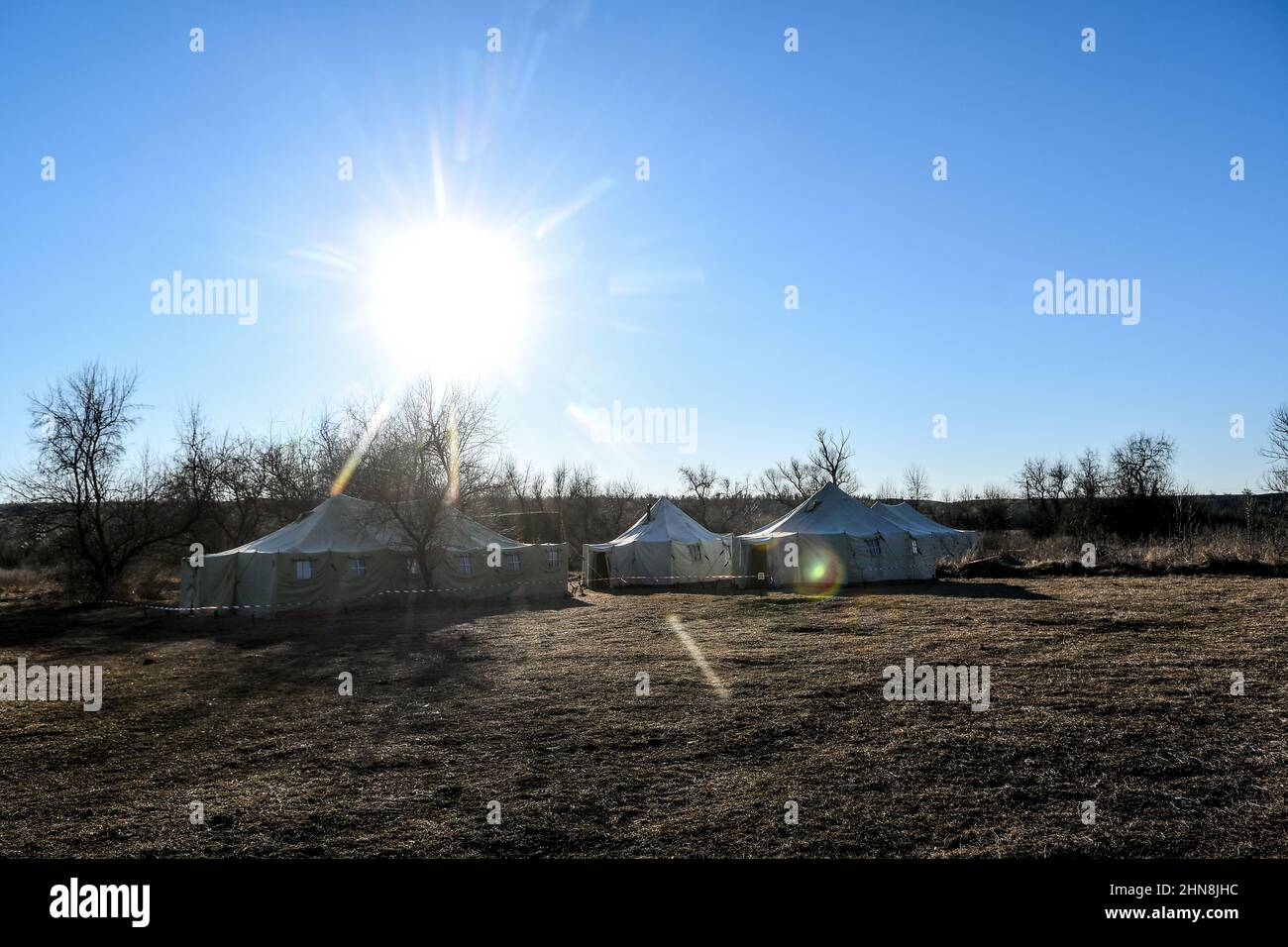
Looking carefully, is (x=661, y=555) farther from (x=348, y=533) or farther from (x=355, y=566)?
(x=348, y=533)

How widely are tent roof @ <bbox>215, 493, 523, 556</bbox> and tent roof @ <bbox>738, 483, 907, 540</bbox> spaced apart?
32.0 ft

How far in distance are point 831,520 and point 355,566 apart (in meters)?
16.1

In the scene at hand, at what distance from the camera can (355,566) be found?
960 inches

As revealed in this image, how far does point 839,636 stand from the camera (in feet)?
43.9

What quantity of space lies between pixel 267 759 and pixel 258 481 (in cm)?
4157

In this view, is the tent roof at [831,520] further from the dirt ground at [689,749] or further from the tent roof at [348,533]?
the dirt ground at [689,749]

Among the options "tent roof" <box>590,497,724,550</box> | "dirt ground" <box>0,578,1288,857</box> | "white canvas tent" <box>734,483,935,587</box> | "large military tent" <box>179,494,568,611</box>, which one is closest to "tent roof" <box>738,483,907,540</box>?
"white canvas tent" <box>734,483,935,587</box>

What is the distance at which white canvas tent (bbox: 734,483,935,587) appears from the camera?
2627 centimetres

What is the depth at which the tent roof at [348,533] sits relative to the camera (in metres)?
24.0

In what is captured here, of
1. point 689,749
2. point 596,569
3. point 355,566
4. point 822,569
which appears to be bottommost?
point 596,569

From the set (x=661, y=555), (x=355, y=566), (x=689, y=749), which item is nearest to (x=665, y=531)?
(x=661, y=555)

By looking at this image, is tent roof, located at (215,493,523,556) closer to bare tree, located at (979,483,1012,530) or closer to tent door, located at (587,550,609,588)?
tent door, located at (587,550,609,588)

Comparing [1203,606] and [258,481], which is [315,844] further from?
[258,481]
